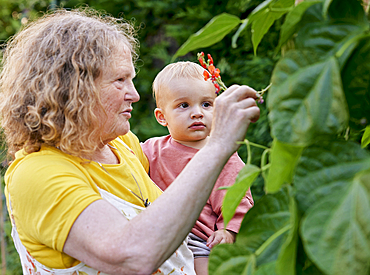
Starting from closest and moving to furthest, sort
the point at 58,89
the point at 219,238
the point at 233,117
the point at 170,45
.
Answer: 1. the point at 233,117
2. the point at 58,89
3. the point at 219,238
4. the point at 170,45

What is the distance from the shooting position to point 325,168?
1.61 feet

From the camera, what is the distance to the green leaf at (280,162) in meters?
0.57

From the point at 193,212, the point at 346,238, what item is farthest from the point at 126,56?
the point at 346,238

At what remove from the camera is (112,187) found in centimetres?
128

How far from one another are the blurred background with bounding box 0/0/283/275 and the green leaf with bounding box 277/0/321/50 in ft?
6.48

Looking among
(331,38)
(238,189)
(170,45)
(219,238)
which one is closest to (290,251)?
(238,189)

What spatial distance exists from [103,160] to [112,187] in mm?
142

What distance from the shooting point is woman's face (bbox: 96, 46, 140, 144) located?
1273 millimetres

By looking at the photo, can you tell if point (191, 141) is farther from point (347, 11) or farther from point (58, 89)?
point (347, 11)

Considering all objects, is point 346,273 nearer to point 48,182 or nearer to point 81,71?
point 48,182

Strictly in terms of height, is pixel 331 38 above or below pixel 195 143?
above

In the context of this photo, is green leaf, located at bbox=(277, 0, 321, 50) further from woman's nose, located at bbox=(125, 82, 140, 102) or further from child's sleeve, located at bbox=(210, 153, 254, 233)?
child's sleeve, located at bbox=(210, 153, 254, 233)

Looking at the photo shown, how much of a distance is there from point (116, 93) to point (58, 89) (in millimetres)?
194

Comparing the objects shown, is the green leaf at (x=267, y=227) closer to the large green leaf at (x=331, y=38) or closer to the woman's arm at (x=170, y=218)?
the large green leaf at (x=331, y=38)
